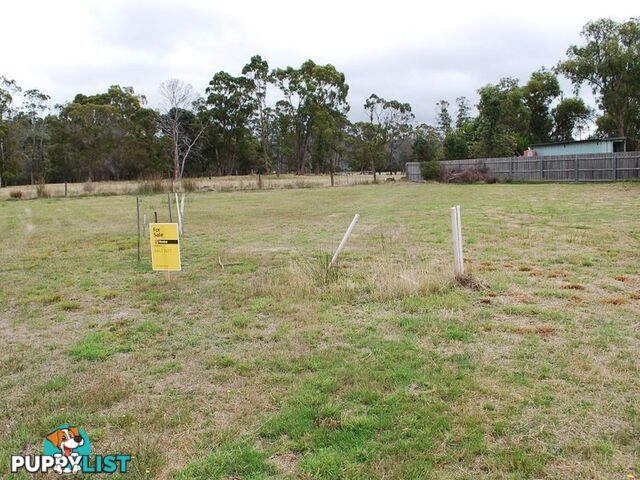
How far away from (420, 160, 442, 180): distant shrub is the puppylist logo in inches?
1354

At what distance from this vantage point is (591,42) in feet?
120

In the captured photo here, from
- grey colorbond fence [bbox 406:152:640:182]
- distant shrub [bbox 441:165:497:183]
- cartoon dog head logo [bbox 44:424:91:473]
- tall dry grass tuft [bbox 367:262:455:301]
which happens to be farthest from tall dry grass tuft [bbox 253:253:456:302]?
distant shrub [bbox 441:165:497:183]

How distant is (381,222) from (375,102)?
163 ft

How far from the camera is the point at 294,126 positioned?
6844 centimetres

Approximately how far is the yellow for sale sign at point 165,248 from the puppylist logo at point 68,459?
4.27 metres

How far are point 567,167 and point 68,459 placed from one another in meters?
30.5

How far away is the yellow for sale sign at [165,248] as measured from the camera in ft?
23.9

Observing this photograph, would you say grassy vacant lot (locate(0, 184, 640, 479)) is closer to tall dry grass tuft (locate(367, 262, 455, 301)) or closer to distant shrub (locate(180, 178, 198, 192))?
tall dry grass tuft (locate(367, 262, 455, 301))

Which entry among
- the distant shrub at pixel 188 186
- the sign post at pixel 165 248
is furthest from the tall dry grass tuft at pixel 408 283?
the distant shrub at pixel 188 186

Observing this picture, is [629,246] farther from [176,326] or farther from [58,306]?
[58,306]

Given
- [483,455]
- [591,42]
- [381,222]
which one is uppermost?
[591,42]

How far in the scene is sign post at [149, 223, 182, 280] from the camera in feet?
23.9

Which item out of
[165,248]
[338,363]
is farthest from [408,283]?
[165,248]

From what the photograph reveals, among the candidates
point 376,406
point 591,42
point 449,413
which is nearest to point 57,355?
point 376,406
